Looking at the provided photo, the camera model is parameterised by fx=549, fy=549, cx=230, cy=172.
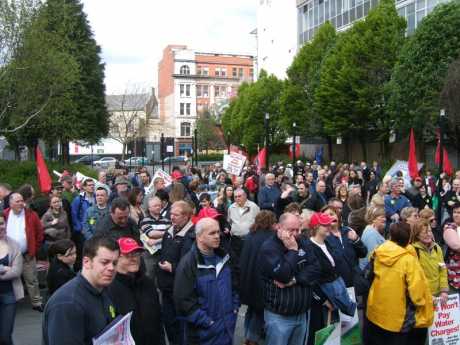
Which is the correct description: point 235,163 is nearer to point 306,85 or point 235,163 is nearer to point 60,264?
point 60,264

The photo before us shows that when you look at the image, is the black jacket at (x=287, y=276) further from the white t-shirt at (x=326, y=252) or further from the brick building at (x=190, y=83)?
the brick building at (x=190, y=83)

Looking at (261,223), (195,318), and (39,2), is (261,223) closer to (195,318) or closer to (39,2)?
(195,318)

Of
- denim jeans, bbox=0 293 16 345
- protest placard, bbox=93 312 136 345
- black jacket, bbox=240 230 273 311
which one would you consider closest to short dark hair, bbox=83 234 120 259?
protest placard, bbox=93 312 136 345

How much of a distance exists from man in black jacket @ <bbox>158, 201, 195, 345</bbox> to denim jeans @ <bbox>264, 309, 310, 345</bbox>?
1.09 meters

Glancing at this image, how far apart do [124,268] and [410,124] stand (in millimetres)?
27348

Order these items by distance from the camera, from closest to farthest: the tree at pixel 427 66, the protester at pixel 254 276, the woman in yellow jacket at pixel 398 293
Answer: the woman in yellow jacket at pixel 398 293, the protester at pixel 254 276, the tree at pixel 427 66

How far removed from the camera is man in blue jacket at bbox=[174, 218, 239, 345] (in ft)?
15.4

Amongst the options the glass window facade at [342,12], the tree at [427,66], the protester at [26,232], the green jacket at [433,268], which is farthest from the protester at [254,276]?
the glass window facade at [342,12]

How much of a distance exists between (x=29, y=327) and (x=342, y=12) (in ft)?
130

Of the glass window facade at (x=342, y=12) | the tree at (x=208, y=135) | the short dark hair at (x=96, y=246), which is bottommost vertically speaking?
the short dark hair at (x=96, y=246)

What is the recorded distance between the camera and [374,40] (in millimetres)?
33094

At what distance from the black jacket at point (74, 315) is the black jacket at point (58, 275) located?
5.61ft

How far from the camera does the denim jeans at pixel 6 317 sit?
19.1 feet

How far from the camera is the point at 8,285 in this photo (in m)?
5.97
